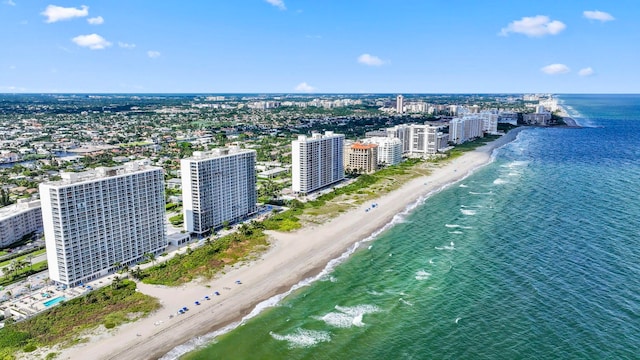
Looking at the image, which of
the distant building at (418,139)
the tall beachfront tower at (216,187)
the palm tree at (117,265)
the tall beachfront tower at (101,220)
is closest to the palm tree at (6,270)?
the tall beachfront tower at (101,220)

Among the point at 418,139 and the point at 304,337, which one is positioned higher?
the point at 418,139

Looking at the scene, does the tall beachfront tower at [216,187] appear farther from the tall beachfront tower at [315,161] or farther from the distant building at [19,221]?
the distant building at [19,221]

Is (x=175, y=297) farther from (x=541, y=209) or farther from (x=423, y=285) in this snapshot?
(x=541, y=209)

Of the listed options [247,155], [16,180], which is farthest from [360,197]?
[16,180]

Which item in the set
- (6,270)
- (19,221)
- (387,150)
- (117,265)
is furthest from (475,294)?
(387,150)

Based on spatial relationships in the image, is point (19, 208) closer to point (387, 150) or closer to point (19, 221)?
point (19, 221)

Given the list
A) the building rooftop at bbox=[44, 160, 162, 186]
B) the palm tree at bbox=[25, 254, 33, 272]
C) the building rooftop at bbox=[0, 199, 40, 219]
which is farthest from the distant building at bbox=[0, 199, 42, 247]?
the building rooftop at bbox=[44, 160, 162, 186]
